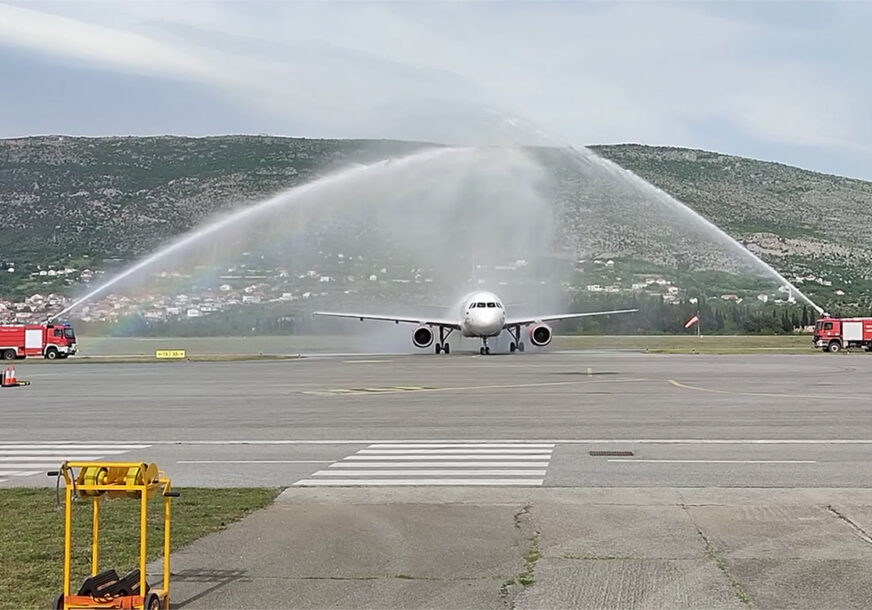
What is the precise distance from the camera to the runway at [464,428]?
53.6ft

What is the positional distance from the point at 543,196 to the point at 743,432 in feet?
346

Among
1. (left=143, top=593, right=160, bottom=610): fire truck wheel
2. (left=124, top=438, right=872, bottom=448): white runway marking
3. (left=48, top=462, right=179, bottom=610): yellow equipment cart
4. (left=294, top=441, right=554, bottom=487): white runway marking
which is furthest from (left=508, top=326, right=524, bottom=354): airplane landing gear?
(left=48, top=462, right=179, bottom=610): yellow equipment cart

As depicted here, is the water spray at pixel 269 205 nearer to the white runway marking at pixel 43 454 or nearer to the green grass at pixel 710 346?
the green grass at pixel 710 346

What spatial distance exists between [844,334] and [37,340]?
56.1 meters

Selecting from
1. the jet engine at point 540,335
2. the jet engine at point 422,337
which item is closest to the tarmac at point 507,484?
the jet engine at point 422,337

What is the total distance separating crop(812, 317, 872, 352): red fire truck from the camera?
73688 millimetres

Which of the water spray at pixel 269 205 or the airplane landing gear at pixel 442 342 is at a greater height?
the water spray at pixel 269 205

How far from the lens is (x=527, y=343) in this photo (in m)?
77.3

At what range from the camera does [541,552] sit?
1041 cm

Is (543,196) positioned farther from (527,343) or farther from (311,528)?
(311,528)

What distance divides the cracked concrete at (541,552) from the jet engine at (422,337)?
5506 centimetres


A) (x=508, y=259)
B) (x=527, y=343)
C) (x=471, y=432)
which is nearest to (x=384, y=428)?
(x=471, y=432)

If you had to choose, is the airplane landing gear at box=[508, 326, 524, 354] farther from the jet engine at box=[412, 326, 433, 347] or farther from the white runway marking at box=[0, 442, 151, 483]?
the white runway marking at box=[0, 442, 151, 483]

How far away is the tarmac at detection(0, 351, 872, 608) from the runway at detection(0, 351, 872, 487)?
3.5 inches
